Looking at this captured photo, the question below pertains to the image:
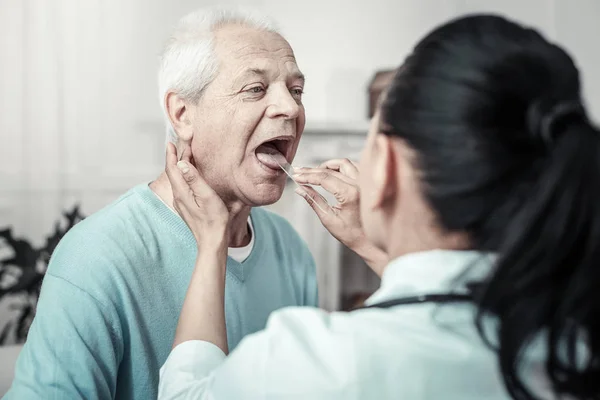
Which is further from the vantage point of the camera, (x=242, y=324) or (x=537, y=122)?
(x=242, y=324)

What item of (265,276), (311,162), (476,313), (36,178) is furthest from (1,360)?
(476,313)

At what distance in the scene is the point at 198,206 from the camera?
112 cm

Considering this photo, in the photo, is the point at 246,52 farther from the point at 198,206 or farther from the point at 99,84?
the point at 99,84

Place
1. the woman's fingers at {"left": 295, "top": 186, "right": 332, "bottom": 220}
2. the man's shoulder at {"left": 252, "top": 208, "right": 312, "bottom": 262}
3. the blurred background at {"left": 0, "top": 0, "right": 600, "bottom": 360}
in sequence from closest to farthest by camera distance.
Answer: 1. the woman's fingers at {"left": 295, "top": 186, "right": 332, "bottom": 220}
2. the man's shoulder at {"left": 252, "top": 208, "right": 312, "bottom": 262}
3. the blurred background at {"left": 0, "top": 0, "right": 600, "bottom": 360}

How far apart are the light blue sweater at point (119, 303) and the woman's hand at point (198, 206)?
10cm

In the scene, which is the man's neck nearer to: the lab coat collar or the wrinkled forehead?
the wrinkled forehead

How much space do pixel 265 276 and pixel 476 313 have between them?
76 centimetres

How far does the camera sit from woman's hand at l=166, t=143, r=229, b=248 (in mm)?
1070

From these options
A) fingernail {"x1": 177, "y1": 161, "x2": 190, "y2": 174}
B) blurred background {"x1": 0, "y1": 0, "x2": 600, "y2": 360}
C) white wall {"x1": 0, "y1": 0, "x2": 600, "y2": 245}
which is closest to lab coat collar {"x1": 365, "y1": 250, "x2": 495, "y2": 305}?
fingernail {"x1": 177, "y1": 161, "x2": 190, "y2": 174}

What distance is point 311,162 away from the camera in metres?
3.41

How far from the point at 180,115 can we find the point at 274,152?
0.71ft

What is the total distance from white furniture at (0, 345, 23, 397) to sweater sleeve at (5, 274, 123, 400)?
1336mm

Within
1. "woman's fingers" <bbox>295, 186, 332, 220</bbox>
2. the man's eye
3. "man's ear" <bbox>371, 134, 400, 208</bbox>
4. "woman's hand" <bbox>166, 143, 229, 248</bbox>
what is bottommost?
"woman's fingers" <bbox>295, 186, 332, 220</bbox>

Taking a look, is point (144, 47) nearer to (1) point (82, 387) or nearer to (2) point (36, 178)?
(2) point (36, 178)
